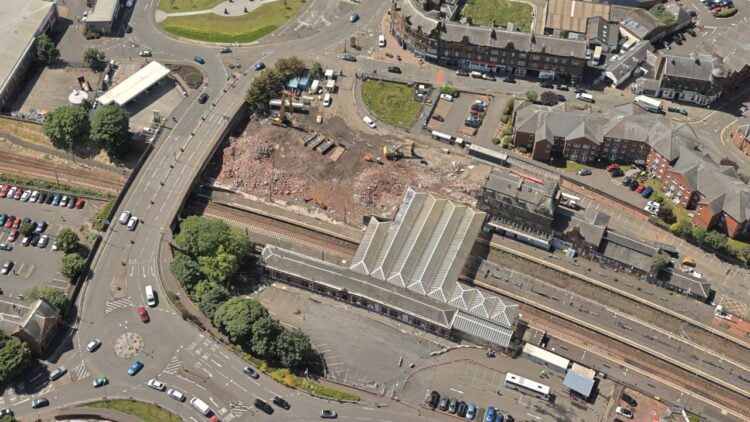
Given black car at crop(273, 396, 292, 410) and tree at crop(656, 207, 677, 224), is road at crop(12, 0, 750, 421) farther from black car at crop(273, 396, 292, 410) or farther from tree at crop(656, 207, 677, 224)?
tree at crop(656, 207, 677, 224)

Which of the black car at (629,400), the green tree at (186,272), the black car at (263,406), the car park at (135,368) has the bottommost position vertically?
the car park at (135,368)

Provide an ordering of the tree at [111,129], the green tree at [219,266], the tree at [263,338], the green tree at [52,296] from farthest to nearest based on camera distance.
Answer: the tree at [111,129], the green tree at [219,266], the green tree at [52,296], the tree at [263,338]

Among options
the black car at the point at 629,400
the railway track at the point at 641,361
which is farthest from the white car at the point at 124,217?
the black car at the point at 629,400

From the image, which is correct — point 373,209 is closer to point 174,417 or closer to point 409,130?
point 409,130

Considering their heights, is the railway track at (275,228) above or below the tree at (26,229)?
above

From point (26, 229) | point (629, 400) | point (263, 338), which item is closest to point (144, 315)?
point (263, 338)

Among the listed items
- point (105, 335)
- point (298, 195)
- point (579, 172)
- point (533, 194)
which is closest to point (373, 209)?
point (298, 195)

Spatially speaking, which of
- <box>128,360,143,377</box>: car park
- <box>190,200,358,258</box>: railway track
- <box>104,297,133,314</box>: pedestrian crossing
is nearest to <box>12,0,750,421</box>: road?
<box>104,297,133,314</box>: pedestrian crossing

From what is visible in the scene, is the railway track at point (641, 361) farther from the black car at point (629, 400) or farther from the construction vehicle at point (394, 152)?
the construction vehicle at point (394, 152)
